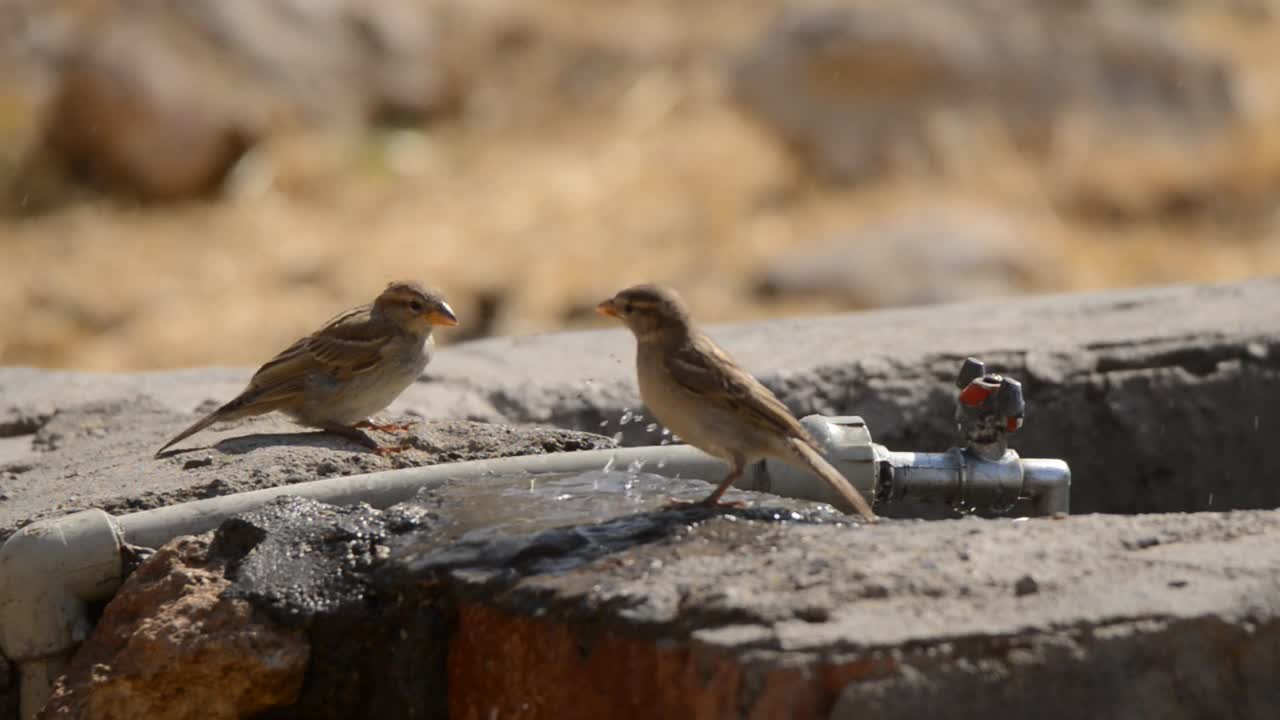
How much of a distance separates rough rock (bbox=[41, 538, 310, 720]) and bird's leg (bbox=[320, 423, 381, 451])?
3.40ft

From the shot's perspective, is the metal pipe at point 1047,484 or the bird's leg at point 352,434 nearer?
the metal pipe at point 1047,484

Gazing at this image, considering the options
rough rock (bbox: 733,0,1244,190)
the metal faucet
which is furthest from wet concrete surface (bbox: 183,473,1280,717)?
rough rock (bbox: 733,0,1244,190)

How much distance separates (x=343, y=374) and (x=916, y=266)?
5.42 meters

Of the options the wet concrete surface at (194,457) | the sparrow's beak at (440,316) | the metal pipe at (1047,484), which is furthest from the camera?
the sparrow's beak at (440,316)

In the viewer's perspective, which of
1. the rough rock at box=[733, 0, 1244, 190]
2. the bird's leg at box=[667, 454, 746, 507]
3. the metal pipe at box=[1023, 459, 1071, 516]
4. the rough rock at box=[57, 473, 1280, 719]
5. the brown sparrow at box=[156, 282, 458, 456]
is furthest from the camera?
the rough rock at box=[733, 0, 1244, 190]

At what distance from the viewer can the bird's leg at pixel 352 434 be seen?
5016 millimetres

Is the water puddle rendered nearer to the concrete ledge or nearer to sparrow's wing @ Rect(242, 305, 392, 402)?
sparrow's wing @ Rect(242, 305, 392, 402)

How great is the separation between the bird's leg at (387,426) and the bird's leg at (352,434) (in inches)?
2.2

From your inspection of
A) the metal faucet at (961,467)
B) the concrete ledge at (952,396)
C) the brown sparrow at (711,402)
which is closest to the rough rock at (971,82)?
the concrete ledge at (952,396)

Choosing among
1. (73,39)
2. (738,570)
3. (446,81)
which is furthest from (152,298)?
(738,570)

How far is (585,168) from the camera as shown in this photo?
1259 cm

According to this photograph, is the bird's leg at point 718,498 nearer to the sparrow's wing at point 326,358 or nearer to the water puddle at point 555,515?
the water puddle at point 555,515

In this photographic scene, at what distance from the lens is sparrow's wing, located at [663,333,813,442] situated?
4301mm

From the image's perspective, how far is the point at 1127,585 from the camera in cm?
347
